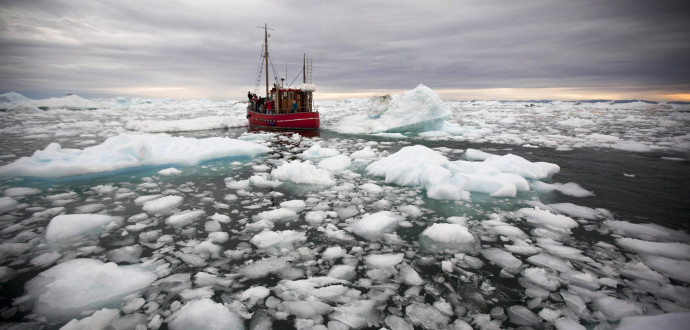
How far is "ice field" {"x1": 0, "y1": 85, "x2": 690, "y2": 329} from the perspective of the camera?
2.05 meters

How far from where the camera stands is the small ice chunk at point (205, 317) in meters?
1.89

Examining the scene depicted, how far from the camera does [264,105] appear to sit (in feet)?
60.6

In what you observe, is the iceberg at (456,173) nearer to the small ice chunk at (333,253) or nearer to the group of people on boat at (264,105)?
the small ice chunk at (333,253)

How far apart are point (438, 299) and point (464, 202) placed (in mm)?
2624

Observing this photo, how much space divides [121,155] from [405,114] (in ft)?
40.6

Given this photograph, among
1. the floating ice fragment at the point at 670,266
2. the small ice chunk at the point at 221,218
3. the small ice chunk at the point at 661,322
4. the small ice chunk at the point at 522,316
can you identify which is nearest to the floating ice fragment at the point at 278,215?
the small ice chunk at the point at 221,218

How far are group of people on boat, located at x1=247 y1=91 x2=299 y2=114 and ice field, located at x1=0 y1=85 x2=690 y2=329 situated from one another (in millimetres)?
10837

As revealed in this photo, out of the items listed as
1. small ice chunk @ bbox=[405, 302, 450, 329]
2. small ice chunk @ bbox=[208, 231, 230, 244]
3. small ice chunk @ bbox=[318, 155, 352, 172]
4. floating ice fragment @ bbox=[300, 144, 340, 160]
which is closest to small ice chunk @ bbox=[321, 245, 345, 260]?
small ice chunk @ bbox=[405, 302, 450, 329]

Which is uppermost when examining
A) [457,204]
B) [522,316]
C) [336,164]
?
[336,164]

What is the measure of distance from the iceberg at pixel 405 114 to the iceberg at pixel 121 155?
8.84 metres

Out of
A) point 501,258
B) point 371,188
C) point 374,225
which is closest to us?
point 501,258

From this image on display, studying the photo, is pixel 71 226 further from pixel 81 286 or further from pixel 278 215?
pixel 278 215

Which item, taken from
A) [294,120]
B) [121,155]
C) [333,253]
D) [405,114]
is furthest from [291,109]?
[333,253]

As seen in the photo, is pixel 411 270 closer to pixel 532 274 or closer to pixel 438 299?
pixel 438 299
